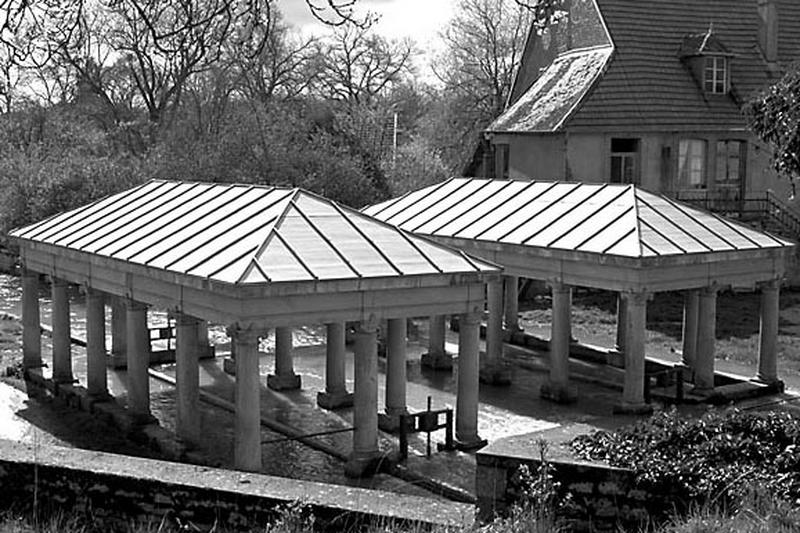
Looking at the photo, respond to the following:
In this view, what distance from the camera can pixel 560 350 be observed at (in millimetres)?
22406

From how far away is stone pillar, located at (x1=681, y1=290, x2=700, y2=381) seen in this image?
24.2 meters

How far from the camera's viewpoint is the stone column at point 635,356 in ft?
67.3

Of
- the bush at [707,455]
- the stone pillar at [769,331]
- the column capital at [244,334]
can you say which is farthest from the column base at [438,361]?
the bush at [707,455]

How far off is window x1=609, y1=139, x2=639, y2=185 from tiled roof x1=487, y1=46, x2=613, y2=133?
2.05 metres

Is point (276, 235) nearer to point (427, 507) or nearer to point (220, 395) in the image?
point (220, 395)

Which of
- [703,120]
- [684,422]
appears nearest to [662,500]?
[684,422]

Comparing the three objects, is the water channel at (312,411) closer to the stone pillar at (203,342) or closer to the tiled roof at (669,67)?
the stone pillar at (203,342)

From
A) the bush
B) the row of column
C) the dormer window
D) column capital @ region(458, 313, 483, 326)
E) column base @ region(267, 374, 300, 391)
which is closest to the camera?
the bush

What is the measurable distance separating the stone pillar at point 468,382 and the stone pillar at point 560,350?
3933mm

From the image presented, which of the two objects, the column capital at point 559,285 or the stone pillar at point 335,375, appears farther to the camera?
the column capital at point 559,285

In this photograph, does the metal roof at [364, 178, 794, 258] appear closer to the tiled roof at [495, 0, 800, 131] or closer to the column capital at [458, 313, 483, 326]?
the column capital at [458, 313, 483, 326]

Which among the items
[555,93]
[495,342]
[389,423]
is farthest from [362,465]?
[555,93]

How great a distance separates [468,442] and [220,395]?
264 inches

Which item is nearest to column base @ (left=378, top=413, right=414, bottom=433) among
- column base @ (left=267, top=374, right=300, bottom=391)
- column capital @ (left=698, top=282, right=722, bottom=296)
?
column base @ (left=267, top=374, right=300, bottom=391)
